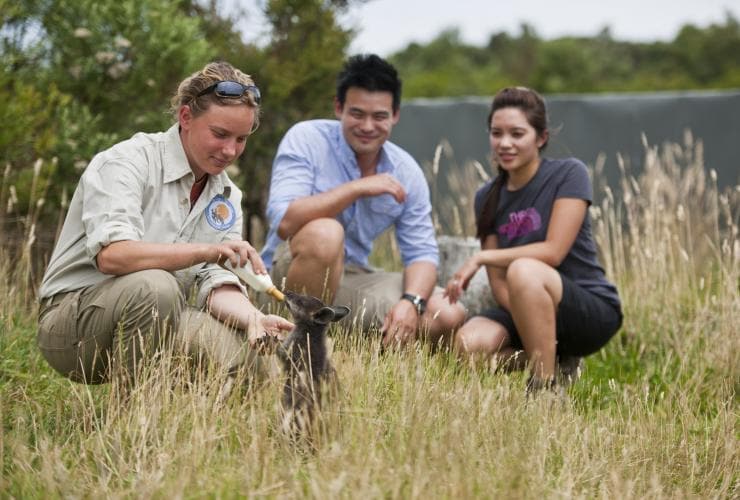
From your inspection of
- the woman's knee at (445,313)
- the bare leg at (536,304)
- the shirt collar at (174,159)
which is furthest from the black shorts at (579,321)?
the shirt collar at (174,159)

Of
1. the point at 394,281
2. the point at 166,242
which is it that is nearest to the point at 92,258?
the point at 166,242

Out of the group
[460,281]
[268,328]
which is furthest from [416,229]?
[268,328]

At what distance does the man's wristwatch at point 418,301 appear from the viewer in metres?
5.62

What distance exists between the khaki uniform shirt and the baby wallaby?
83 cm

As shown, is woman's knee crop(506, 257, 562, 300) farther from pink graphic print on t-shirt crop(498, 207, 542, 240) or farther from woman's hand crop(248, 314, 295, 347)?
woman's hand crop(248, 314, 295, 347)

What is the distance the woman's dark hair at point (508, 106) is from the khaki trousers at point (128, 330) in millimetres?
2018

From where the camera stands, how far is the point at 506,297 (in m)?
5.71

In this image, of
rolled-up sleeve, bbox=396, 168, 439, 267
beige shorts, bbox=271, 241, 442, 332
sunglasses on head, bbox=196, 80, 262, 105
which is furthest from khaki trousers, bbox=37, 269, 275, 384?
rolled-up sleeve, bbox=396, 168, 439, 267

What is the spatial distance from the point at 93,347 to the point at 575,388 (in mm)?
2520

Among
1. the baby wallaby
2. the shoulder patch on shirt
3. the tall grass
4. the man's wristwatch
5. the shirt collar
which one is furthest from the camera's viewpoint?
the man's wristwatch

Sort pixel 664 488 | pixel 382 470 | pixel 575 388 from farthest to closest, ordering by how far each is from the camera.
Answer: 1. pixel 575 388
2. pixel 664 488
3. pixel 382 470

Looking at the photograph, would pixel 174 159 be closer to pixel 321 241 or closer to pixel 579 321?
pixel 321 241

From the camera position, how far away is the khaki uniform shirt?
4.07 meters

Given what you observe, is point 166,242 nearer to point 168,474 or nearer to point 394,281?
point 168,474
